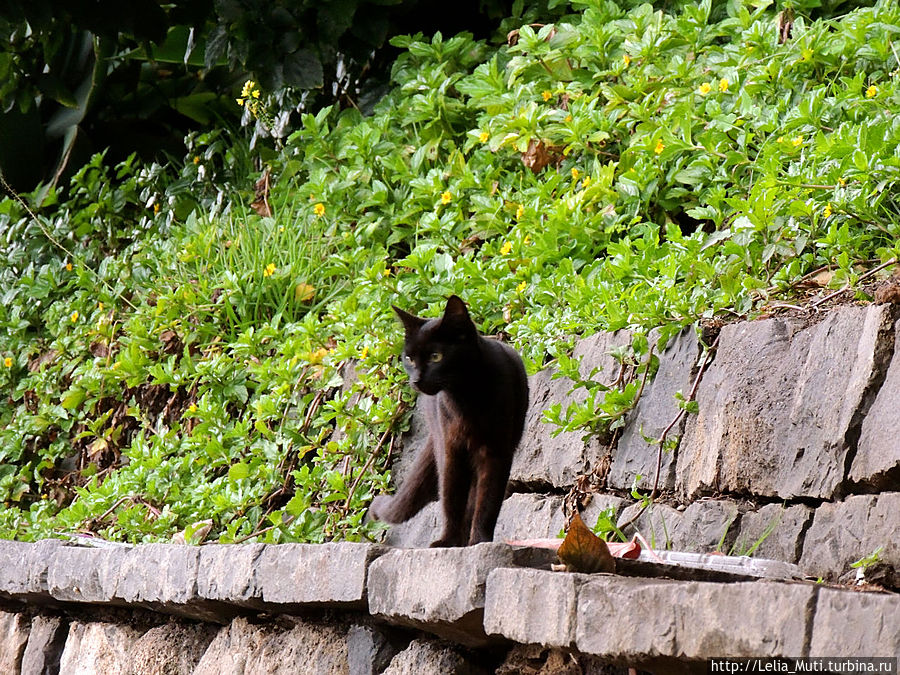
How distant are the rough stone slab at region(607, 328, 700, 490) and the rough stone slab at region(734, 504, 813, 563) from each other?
32 centimetres

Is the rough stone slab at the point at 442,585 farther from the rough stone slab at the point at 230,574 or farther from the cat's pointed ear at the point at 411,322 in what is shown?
the cat's pointed ear at the point at 411,322

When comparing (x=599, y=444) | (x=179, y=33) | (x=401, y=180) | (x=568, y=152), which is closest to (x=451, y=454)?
(x=599, y=444)

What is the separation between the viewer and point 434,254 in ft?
13.4

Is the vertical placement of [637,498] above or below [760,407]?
below

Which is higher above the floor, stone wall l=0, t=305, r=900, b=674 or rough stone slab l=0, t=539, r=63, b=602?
stone wall l=0, t=305, r=900, b=674

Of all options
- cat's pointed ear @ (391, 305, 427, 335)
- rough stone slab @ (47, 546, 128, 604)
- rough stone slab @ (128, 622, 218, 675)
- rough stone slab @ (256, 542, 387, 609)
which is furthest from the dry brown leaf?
rough stone slab @ (47, 546, 128, 604)

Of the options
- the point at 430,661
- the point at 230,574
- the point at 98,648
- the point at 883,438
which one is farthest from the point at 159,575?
the point at 883,438

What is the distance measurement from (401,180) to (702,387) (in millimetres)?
2604

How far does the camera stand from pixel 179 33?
292 inches

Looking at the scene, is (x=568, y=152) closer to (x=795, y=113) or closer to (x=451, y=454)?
(x=795, y=113)

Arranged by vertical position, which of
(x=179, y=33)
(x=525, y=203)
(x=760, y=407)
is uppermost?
(x=179, y=33)

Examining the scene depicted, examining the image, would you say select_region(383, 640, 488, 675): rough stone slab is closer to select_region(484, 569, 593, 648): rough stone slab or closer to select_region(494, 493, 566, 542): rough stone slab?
select_region(484, 569, 593, 648): rough stone slab

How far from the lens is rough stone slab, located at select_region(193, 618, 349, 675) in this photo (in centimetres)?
255

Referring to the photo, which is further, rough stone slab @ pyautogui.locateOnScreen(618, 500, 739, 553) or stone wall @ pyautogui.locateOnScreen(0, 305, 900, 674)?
rough stone slab @ pyautogui.locateOnScreen(618, 500, 739, 553)
